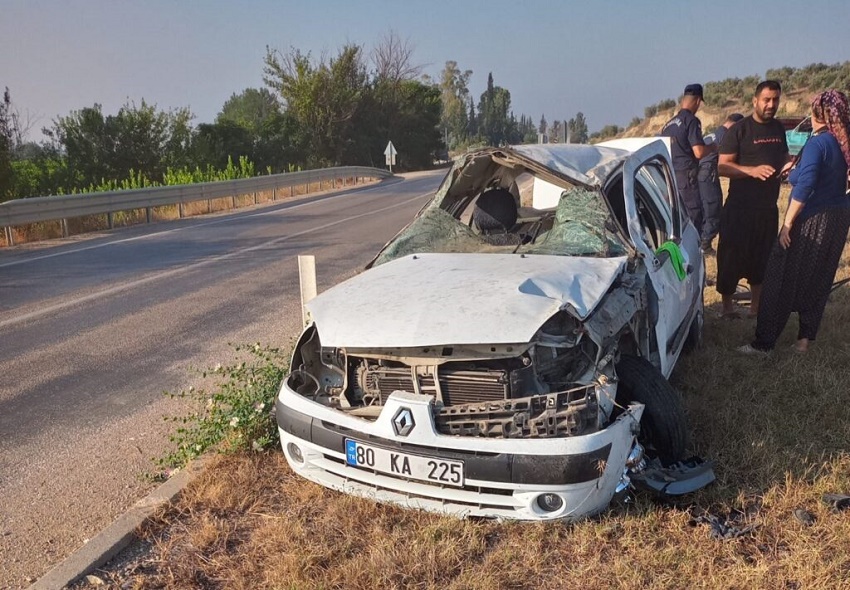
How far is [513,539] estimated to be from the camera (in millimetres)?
3047

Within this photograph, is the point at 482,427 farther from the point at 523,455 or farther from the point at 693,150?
the point at 693,150

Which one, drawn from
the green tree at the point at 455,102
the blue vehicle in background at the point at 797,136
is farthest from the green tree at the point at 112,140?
the green tree at the point at 455,102

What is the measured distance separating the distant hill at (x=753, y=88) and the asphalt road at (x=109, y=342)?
33.3 metres

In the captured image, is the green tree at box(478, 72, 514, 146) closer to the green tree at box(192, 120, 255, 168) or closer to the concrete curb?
the green tree at box(192, 120, 255, 168)

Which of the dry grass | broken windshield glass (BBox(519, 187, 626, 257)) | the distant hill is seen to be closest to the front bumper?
the dry grass

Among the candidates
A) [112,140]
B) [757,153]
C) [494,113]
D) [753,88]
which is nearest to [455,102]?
[494,113]

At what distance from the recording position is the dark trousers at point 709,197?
906 centimetres

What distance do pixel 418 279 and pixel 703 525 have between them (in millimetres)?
1823

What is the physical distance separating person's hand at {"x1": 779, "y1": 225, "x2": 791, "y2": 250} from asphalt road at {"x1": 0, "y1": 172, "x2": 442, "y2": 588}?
4121 mm

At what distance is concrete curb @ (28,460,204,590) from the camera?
2906mm

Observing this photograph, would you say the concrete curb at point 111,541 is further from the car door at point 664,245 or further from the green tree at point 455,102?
the green tree at point 455,102

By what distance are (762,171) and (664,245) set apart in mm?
2096

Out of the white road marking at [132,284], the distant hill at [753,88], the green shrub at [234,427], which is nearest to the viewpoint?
the green shrub at [234,427]

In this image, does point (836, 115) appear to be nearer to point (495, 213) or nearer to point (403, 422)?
point (495, 213)
